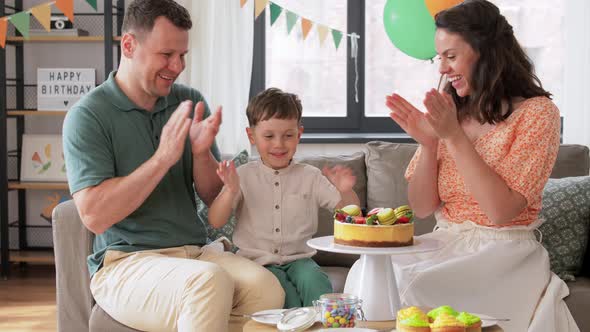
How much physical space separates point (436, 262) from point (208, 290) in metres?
0.64

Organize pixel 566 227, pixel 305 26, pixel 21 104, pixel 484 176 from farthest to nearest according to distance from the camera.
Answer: pixel 21 104, pixel 305 26, pixel 566 227, pixel 484 176

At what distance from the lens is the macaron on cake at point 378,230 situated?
77.5 inches

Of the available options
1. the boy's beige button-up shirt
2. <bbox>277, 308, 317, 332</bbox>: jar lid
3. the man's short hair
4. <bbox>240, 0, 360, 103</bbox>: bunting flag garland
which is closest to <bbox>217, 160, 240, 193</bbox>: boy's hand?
the boy's beige button-up shirt

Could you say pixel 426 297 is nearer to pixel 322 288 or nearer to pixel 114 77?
pixel 322 288

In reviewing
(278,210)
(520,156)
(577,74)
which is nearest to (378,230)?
(520,156)

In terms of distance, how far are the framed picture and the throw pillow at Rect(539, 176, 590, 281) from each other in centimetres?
291

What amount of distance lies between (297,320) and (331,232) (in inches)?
56.6

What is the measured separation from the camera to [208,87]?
459 cm

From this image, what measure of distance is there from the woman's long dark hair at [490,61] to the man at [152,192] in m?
0.75

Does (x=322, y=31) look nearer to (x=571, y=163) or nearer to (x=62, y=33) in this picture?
(x=62, y=33)

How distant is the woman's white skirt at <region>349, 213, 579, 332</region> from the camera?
2178 mm

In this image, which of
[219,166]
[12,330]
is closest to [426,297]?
[219,166]

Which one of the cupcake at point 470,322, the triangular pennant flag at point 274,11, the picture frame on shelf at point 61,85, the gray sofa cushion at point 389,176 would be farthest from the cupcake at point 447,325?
the picture frame on shelf at point 61,85

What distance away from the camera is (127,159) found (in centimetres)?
243
